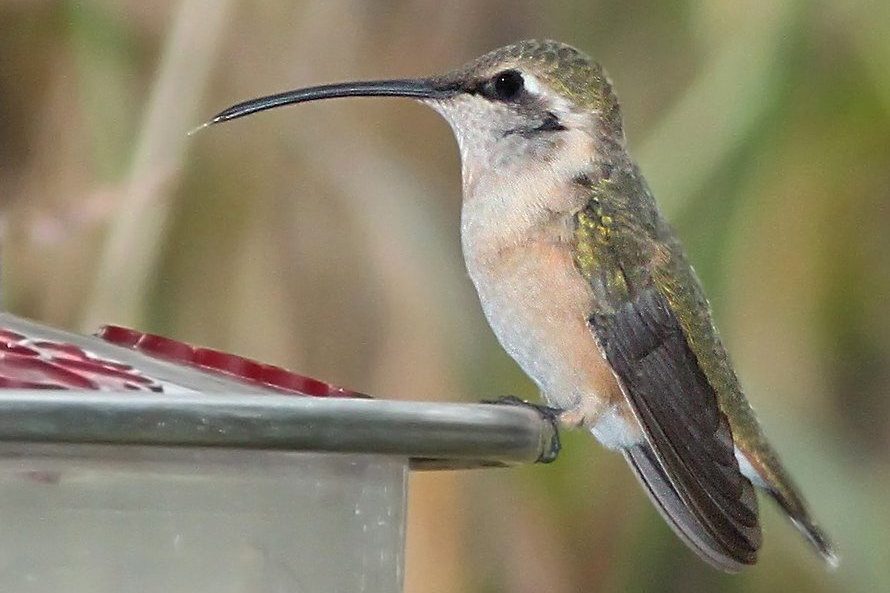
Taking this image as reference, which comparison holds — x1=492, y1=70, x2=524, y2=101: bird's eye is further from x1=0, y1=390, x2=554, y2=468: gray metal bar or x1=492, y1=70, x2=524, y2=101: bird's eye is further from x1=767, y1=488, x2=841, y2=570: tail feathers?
x1=0, y1=390, x2=554, y2=468: gray metal bar

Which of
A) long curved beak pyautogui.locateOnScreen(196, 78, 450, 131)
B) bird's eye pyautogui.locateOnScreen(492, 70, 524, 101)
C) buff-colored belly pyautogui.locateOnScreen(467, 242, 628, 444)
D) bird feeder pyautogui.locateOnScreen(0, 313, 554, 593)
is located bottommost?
bird feeder pyautogui.locateOnScreen(0, 313, 554, 593)

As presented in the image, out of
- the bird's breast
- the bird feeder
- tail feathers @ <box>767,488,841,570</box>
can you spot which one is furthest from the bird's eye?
the bird feeder

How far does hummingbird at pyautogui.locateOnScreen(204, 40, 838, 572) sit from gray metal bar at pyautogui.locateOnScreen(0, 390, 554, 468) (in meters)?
0.53

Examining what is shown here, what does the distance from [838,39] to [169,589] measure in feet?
4.11

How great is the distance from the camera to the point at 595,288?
3.75 feet

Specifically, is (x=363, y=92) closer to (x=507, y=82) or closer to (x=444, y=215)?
(x=507, y=82)

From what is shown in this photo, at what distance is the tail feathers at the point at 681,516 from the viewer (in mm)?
1014

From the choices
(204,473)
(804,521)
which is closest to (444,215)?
(804,521)

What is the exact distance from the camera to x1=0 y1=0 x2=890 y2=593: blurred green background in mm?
1498

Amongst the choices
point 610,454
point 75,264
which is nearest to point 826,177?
point 610,454

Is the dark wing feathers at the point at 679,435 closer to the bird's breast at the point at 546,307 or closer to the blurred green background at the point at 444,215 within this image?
the bird's breast at the point at 546,307

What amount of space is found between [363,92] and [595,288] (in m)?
0.26

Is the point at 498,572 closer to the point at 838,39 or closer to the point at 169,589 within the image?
the point at 838,39

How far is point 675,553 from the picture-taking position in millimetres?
1497
